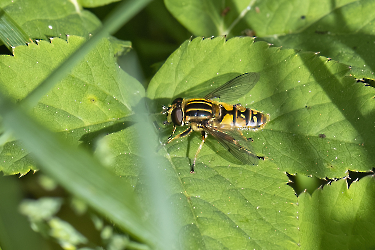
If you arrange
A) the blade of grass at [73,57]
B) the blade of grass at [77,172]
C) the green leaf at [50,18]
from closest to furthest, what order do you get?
the blade of grass at [77,172] < the blade of grass at [73,57] < the green leaf at [50,18]

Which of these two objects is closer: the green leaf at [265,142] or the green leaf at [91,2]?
the green leaf at [265,142]

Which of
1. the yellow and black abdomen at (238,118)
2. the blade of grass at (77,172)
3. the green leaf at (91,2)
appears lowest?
the blade of grass at (77,172)

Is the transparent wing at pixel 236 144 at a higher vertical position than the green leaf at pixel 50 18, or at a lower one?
lower

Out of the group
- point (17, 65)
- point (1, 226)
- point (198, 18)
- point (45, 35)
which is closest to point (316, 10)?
point (198, 18)

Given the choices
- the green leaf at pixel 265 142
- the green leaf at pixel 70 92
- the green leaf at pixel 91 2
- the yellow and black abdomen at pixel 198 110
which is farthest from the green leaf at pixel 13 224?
the green leaf at pixel 91 2

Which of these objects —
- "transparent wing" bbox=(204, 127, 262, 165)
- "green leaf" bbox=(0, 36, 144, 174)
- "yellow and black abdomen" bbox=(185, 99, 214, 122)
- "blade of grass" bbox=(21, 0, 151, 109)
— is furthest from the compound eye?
"blade of grass" bbox=(21, 0, 151, 109)

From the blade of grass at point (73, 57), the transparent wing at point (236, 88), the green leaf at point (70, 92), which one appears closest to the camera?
the blade of grass at point (73, 57)

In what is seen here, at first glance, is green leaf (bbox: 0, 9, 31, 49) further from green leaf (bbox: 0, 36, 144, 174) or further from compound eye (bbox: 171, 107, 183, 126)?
compound eye (bbox: 171, 107, 183, 126)

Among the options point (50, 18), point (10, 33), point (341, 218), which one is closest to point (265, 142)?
point (341, 218)

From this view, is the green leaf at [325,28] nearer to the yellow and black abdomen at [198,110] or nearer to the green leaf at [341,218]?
the yellow and black abdomen at [198,110]
